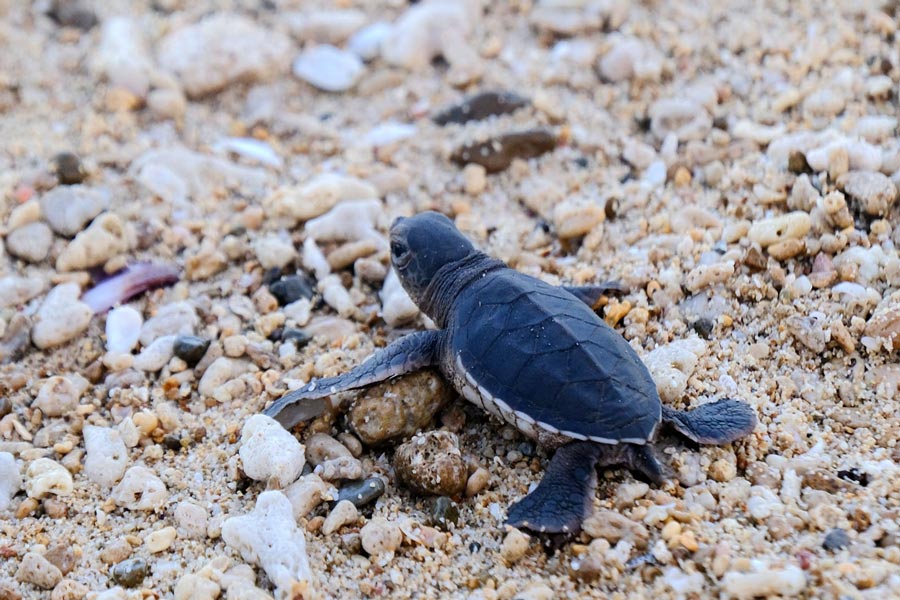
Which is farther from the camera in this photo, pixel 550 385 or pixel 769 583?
pixel 550 385

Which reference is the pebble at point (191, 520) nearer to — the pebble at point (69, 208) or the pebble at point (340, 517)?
the pebble at point (340, 517)

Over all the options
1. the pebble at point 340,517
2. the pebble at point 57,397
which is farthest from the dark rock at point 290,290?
the pebble at point 340,517

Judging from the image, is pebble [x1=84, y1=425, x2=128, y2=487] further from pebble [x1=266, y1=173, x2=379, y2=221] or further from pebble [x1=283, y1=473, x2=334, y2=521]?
pebble [x1=266, y1=173, x2=379, y2=221]

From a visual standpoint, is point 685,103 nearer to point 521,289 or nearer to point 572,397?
point 521,289

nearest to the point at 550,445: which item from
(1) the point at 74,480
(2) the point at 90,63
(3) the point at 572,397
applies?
(3) the point at 572,397

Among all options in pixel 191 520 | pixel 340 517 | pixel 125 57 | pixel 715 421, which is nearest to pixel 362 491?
pixel 340 517

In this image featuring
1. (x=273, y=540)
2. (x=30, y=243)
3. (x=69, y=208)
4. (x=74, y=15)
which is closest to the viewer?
(x=273, y=540)

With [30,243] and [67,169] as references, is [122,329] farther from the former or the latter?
[67,169]
